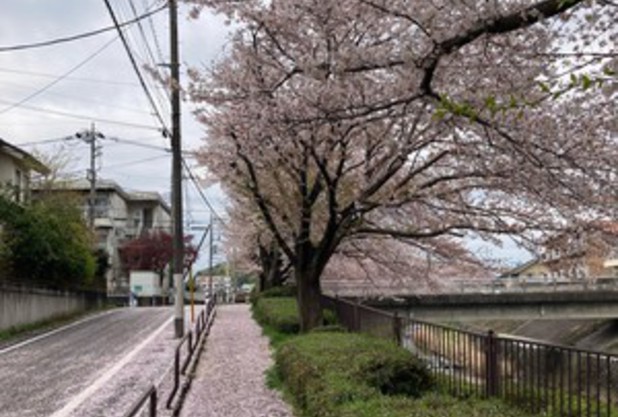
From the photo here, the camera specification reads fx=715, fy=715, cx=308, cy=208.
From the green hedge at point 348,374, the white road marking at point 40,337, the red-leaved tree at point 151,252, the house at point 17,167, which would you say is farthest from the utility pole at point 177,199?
the red-leaved tree at point 151,252

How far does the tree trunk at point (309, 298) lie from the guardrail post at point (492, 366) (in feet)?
27.2

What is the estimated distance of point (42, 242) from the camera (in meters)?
28.3

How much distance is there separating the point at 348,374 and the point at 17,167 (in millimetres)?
31957

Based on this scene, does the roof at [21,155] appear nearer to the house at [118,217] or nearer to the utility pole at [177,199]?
the utility pole at [177,199]

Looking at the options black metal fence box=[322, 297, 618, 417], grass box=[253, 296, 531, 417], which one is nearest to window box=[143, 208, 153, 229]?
grass box=[253, 296, 531, 417]

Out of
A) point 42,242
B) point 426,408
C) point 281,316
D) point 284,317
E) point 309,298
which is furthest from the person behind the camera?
point 42,242

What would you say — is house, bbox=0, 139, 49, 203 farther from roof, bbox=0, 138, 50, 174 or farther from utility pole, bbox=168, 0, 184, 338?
utility pole, bbox=168, 0, 184, 338

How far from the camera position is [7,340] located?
20.6m

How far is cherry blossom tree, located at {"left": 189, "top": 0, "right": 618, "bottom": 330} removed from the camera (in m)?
7.16

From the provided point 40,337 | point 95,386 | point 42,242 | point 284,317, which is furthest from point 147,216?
point 95,386

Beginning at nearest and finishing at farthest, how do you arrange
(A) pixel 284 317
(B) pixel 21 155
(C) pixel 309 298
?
(C) pixel 309 298 → (A) pixel 284 317 → (B) pixel 21 155

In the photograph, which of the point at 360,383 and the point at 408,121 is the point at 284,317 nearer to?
the point at 408,121

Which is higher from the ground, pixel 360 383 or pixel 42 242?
pixel 42 242

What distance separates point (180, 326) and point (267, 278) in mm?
15877
